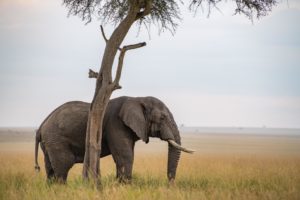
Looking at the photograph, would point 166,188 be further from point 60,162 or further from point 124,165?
point 60,162

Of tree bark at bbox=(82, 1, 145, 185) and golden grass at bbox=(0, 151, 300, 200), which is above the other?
tree bark at bbox=(82, 1, 145, 185)

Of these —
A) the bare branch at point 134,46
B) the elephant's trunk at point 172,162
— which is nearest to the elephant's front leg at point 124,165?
the elephant's trunk at point 172,162

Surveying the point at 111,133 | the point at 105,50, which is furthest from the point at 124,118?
the point at 105,50

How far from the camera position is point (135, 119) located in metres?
16.3

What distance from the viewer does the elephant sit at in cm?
1623

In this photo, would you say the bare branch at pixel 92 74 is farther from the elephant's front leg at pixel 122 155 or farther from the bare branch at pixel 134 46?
the elephant's front leg at pixel 122 155

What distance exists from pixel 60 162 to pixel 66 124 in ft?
3.74

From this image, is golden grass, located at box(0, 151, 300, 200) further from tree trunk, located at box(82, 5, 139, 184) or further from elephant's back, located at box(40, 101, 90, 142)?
elephant's back, located at box(40, 101, 90, 142)

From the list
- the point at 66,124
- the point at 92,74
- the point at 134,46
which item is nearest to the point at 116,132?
the point at 66,124

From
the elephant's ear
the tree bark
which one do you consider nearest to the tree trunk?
the tree bark

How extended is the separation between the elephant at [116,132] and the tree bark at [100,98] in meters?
0.83

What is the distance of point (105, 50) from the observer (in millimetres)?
15906

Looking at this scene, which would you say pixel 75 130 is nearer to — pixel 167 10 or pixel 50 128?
pixel 50 128

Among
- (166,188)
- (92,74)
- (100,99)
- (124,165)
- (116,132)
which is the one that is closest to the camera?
(166,188)
